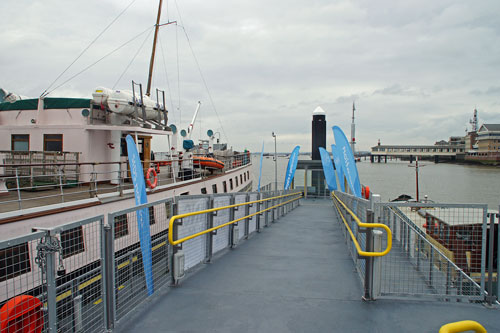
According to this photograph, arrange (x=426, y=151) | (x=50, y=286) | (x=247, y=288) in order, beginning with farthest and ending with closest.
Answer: (x=426, y=151), (x=247, y=288), (x=50, y=286)

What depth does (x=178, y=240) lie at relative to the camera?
16.1 feet

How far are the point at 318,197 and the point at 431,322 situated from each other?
77.4ft

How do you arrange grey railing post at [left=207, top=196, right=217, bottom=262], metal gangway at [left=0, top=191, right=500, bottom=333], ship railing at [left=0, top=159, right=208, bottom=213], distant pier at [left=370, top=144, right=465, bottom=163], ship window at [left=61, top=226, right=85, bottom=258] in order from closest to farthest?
metal gangway at [left=0, top=191, right=500, bottom=333]
ship window at [left=61, top=226, right=85, bottom=258]
grey railing post at [left=207, top=196, right=217, bottom=262]
ship railing at [left=0, top=159, right=208, bottom=213]
distant pier at [left=370, top=144, right=465, bottom=163]

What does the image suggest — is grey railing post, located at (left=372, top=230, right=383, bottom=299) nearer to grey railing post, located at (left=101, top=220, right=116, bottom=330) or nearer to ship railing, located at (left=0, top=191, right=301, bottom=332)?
ship railing, located at (left=0, top=191, right=301, bottom=332)

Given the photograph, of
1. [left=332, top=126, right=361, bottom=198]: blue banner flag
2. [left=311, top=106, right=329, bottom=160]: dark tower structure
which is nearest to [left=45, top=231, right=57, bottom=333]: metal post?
[left=332, top=126, right=361, bottom=198]: blue banner flag

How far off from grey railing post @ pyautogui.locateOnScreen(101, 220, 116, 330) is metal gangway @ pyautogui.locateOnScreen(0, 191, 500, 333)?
1 cm

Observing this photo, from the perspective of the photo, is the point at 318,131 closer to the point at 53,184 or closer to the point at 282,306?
the point at 53,184

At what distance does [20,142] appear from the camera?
14031mm

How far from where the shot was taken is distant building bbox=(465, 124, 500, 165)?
336ft

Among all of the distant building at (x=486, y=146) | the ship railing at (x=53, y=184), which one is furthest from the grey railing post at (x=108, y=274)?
the distant building at (x=486, y=146)

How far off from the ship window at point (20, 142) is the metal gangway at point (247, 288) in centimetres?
1095

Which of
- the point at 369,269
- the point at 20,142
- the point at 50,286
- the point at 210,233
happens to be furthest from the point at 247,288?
the point at 20,142

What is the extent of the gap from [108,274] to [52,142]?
39.7 ft

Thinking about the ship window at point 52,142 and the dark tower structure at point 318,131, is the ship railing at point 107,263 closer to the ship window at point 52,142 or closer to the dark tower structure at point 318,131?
the ship window at point 52,142
